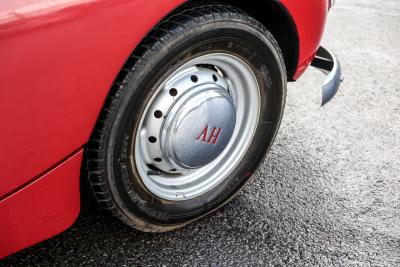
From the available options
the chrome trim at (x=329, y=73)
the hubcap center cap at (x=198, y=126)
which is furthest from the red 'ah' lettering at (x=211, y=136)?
the chrome trim at (x=329, y=73)

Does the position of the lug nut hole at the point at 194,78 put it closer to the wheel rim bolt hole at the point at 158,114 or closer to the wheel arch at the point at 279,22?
the wheel rim bolt hole at the point at 158,114

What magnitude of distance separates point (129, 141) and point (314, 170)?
1.16 meters

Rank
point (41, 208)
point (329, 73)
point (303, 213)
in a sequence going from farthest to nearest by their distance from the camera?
point (329, 73), point (303, 213), point (41, 208)

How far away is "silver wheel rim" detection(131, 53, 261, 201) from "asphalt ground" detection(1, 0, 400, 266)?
8.2 inches

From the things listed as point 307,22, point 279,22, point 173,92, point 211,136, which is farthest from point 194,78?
point 307,22

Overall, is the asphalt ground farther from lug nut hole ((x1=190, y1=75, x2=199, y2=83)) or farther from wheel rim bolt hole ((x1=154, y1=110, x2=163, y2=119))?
lug nut hole ((x1=190, y1=75, x2=199, y2=83))

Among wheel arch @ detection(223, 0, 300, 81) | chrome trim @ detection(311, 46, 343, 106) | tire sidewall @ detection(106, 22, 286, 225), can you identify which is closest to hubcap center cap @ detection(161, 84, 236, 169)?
tire sidewall @ detection(106, 22, 286, 225)

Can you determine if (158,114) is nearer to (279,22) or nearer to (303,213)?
(279,22)

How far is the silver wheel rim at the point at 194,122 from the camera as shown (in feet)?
4.97

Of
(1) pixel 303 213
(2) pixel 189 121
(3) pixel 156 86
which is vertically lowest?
(1) pixel 303 213

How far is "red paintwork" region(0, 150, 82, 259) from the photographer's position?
3.92ft

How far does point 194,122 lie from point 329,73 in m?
0.86

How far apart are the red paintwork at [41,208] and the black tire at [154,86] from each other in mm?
82

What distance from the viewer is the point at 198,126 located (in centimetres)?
157
